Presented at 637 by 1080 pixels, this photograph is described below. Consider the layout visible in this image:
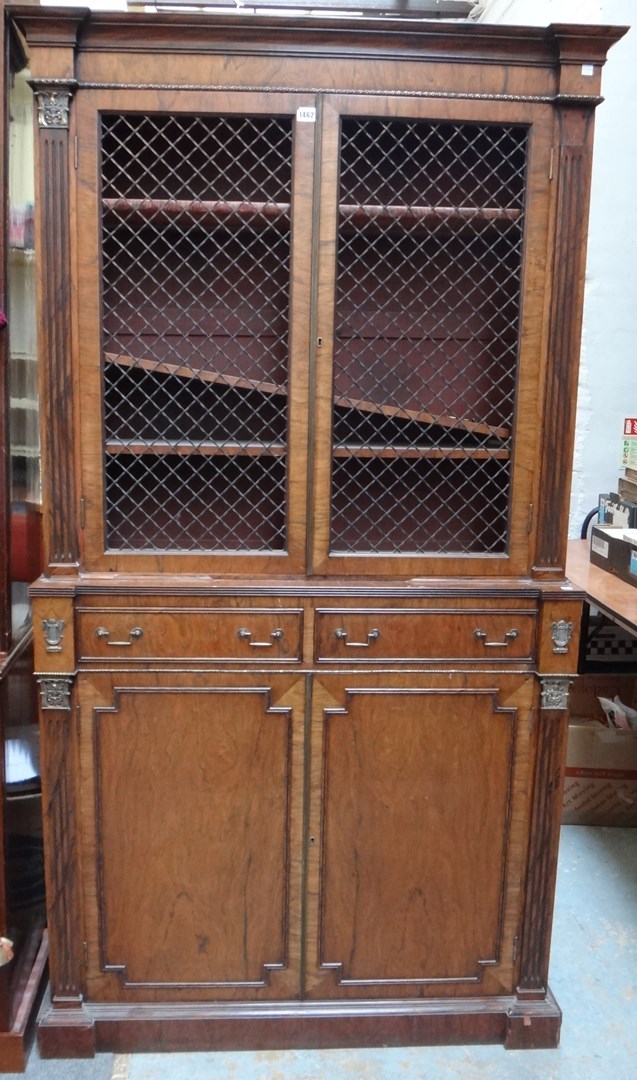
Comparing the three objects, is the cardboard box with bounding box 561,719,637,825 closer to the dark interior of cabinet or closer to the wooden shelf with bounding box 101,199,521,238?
the dark interior of cabinet

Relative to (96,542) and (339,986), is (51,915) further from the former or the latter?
(96,542)

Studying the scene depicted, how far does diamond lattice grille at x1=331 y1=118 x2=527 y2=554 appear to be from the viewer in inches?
70.8

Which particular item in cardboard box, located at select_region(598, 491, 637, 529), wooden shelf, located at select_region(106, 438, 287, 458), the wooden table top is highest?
wooden shelf, located at select_region(106, 438, 287, 458)

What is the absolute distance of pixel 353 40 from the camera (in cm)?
163

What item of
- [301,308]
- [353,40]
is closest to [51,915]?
[301,308]

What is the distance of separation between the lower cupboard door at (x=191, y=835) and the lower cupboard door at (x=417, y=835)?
0.26 feet

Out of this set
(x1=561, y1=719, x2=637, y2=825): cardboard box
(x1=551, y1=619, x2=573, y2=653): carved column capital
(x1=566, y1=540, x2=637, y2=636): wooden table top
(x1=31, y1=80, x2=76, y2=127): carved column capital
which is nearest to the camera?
(x1=31, y1=80, x2=76, y2=127): carved column capital

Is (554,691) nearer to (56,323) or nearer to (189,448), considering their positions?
(189,448)

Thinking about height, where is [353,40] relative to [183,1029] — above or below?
above

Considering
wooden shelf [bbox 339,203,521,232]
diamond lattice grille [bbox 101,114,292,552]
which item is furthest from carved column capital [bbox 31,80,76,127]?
wooden shelf [bbox 339,203,521,232]

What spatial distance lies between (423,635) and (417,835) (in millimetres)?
453

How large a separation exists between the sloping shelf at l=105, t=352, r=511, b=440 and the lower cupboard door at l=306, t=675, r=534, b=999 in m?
0.53

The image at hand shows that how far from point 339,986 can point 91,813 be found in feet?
2.23

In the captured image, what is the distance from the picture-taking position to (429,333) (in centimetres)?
188
